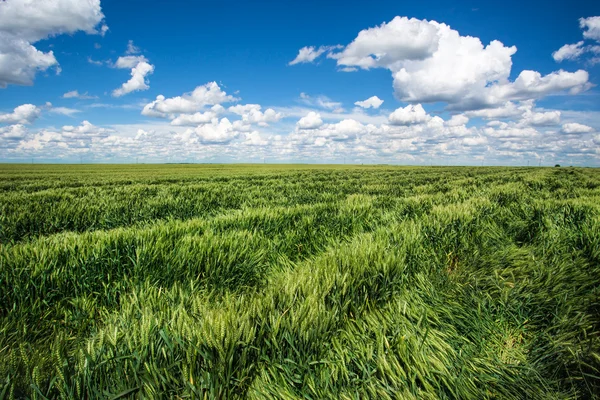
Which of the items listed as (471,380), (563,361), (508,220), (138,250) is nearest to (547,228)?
(508,220)

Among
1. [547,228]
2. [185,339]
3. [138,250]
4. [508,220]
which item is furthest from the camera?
[508,220]

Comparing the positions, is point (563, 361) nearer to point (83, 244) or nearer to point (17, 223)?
point (83, 244)

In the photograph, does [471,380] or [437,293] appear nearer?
[471,380]

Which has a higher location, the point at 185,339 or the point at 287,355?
the point at 185,339

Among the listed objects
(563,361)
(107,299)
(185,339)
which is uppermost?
(185,339)

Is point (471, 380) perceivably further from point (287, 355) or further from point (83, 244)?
point (83, 244)

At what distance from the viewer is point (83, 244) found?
323 centimetres

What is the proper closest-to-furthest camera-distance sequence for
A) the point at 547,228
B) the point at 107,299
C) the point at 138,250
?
the point at 107,299, the point at 138,250, the point at 547,228

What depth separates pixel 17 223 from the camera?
5.74 metres

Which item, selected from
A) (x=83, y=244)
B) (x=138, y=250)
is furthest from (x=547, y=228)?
(x=83, y=244)

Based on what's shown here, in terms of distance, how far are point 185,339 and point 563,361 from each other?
2.31m

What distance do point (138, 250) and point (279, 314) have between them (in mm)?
2004

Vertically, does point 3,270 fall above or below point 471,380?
above

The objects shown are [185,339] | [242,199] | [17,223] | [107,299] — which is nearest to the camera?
[185,339]
